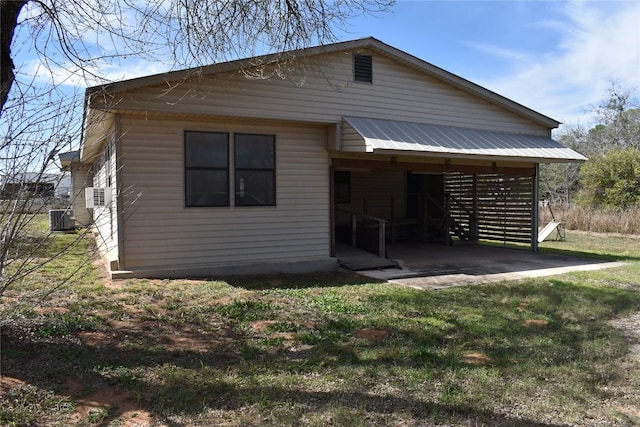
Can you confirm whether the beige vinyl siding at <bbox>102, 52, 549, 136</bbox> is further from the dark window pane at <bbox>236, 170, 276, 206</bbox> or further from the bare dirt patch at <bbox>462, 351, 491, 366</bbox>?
the bare dirt patch at <bbox>462, 351, 491, 366</bbox>

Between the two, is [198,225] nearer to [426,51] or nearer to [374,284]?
[374,284]

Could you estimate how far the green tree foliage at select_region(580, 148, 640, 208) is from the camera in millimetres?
20672

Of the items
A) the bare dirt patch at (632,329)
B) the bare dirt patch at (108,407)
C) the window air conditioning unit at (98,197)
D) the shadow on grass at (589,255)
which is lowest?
the bare dirt patch at (632,329)

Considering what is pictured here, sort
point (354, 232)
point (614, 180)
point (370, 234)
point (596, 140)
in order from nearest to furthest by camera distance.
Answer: point (370, 234) < point (354, 232) < point (614, 180) < point (596, 140)

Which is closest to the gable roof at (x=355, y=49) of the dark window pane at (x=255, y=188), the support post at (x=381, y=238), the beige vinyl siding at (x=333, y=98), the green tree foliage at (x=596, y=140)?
the beige vinyl siding at (x=333, y=98)

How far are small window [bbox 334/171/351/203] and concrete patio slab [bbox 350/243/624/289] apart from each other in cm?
201

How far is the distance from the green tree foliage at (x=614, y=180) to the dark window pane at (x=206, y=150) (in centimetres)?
1725

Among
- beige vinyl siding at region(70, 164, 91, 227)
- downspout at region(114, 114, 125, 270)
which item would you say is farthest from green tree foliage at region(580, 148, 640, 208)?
beige vinyl siding at region(70, 164, 91, 227)

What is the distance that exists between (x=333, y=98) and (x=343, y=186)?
16.5 ft

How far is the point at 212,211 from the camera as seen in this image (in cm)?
849

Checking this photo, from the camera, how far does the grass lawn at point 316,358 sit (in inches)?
132

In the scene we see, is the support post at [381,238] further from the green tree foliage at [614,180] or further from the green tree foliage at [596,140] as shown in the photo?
the green tree foliage at [596,140]

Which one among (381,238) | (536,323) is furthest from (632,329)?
(381,238)

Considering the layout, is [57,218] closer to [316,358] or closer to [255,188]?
[316,358]
